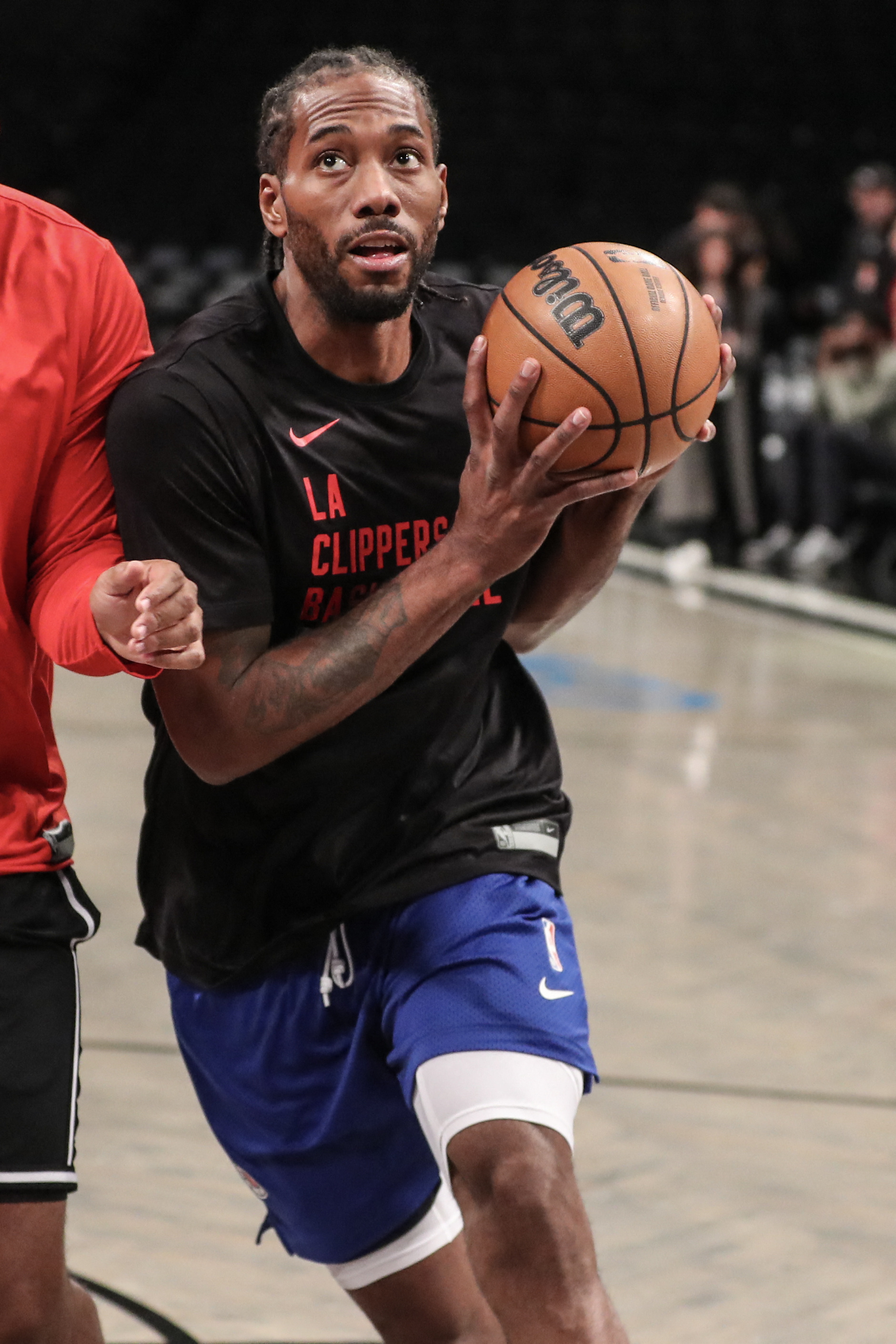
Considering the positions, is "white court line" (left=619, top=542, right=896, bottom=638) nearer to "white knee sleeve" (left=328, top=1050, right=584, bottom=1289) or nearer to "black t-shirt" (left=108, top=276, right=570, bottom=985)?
"black t-shirt" (left=108, top=276, right=570, bottom=985)

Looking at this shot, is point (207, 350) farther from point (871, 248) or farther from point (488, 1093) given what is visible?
point (871, 248)

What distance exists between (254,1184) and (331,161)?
133 cm

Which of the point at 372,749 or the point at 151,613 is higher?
the point at 151,613

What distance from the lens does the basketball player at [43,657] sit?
200cm

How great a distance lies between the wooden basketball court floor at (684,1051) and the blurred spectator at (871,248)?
3.19 meters

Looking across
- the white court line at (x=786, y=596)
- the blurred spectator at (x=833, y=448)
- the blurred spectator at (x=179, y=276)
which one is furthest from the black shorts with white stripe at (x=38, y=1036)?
the blurred spectator at (x=179, y=276)

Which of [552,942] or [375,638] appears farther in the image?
[552,942]

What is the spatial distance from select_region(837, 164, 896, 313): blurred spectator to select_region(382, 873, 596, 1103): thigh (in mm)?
7596

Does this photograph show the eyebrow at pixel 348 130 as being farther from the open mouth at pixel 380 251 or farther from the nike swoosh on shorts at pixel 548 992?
the nike swoosh on shorts at pixel 548 992

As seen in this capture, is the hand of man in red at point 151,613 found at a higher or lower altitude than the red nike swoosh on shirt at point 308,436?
lower

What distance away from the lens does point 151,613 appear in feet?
5.65

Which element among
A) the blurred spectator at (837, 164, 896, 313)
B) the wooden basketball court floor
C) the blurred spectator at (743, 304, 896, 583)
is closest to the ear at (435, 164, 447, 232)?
the wooden basketball court floor

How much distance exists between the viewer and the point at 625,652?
827cm

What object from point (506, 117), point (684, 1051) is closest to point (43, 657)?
point (684, 1051)
